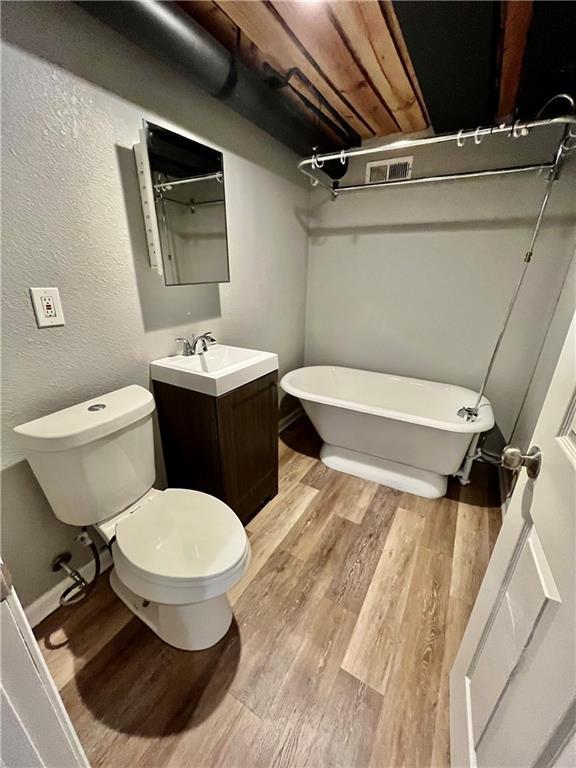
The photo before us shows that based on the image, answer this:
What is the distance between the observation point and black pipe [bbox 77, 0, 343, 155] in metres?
1.01

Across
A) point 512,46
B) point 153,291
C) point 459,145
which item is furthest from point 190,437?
point 512,46

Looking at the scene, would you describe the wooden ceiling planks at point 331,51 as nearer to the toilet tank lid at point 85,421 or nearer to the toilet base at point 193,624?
the toilet tank lid at point 85,421

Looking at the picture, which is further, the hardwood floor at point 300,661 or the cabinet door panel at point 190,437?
the cabinet door panel at point 190,437

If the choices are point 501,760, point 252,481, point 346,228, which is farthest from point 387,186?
point 501,760

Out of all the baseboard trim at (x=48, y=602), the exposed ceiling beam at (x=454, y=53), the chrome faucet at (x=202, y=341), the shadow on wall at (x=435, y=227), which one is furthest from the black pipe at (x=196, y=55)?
the baseboard trim at (x=48, y=602)

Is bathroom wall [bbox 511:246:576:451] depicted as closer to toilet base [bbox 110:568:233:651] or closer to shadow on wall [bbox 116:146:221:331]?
toilet base [bbox 110:568:233:651]

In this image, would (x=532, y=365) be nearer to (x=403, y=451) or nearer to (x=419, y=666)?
(x=403, y=451)

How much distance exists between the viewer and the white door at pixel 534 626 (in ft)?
1.57

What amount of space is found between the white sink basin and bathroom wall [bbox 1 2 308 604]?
0.11 metres

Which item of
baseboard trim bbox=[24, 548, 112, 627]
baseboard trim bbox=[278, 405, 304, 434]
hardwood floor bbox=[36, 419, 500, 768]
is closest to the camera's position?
hardwood floor bbox=[36, 419, 500, 768]

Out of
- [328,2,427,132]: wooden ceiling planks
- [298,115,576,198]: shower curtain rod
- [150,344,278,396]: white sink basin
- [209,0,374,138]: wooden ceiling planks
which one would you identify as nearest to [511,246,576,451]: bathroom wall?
[298,115,576,198]: shower curtain rod

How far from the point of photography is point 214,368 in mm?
1630

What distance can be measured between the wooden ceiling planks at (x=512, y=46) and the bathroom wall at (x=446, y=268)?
0.98ft

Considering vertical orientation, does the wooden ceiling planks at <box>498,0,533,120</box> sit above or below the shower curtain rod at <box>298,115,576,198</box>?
above
